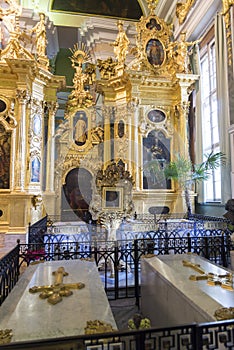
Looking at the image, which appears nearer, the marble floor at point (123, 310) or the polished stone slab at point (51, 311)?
the polished stone slab at point (51, 311)

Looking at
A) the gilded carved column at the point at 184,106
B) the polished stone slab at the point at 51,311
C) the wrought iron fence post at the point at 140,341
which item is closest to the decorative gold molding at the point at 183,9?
the gilded carved column at the point at 184,106

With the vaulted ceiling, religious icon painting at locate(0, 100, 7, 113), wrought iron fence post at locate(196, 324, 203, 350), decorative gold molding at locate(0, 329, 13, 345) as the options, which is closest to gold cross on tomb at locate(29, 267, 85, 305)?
decorative gold molding at locate(0, 329, 13, 345)

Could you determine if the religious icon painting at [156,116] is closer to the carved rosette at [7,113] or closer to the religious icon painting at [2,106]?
the carved rosette at [7,113]

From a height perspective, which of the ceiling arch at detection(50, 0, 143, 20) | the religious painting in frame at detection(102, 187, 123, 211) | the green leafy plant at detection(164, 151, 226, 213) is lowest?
the religious painting in frame at detection(102, 187, 123, 211)

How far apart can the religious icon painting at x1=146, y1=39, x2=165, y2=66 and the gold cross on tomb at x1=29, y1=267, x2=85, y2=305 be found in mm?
12029

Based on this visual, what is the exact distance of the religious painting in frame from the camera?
6.75 meters

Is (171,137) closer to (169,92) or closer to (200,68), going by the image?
(169,92)

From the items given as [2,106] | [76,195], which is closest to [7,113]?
[2,106]

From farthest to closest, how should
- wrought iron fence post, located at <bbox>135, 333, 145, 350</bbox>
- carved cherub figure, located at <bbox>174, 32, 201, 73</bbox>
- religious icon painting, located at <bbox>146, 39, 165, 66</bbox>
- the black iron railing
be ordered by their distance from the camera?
religious icon painting, located at <bbox>146, 39, 165, 66</bbox> < carved cherub figure, located at <bbox>174, 32, 201, 73</bbox> < wrought iron fence post, located at <bbox>135, 333, 145, 350</bbox> < the black iron railing

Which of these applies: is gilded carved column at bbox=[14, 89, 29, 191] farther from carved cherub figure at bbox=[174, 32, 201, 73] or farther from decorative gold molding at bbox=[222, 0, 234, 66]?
decorative gold molding at bbox=[222, 0, 234, 66]

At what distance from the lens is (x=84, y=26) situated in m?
14.9

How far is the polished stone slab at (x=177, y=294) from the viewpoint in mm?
→ 2165

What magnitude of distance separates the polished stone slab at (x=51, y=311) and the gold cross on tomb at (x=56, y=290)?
0.04 meters

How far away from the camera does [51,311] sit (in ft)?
6.89
